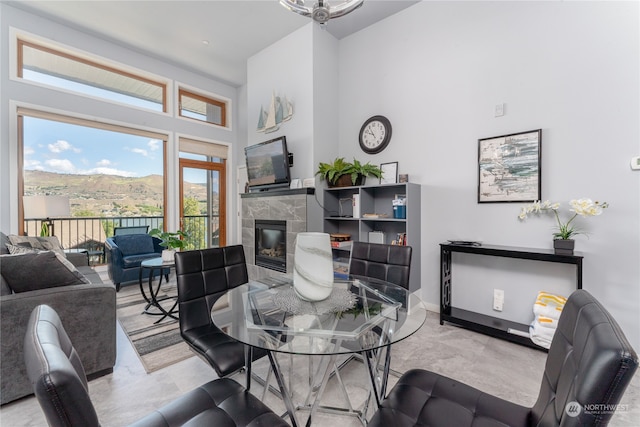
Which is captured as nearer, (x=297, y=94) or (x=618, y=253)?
(x=618, y=253)

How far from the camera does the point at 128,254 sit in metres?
4.13

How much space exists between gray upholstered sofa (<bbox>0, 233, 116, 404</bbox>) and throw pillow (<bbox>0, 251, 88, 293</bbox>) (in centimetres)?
3

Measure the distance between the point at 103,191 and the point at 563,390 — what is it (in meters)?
5.62

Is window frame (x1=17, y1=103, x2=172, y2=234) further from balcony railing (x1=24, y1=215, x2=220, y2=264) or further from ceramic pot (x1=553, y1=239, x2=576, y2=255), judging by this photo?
ceramic pot (x1=553, y1=239, x2=576, y2=255)

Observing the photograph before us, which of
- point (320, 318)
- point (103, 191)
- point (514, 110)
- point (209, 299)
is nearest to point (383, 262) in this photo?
point (320, 318)

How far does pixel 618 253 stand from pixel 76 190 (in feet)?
20.8

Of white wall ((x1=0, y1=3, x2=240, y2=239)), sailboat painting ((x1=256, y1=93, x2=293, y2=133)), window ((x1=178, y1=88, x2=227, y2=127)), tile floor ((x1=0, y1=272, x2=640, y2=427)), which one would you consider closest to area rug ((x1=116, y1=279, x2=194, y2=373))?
tile floor ((x1=0, y1=272, x2=640, y2=427))

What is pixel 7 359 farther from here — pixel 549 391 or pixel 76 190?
pixel 76 190

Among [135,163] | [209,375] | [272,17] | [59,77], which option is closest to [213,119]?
[135,163]

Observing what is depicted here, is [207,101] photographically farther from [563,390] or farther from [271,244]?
[563,390]

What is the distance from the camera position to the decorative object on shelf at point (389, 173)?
343 centimetres

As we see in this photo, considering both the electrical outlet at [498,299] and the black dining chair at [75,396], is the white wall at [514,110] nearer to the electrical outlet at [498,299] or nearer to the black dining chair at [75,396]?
the electrical outlet at [498,299]

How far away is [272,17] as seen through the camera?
12.0ft

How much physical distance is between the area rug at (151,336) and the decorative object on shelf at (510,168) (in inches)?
121
